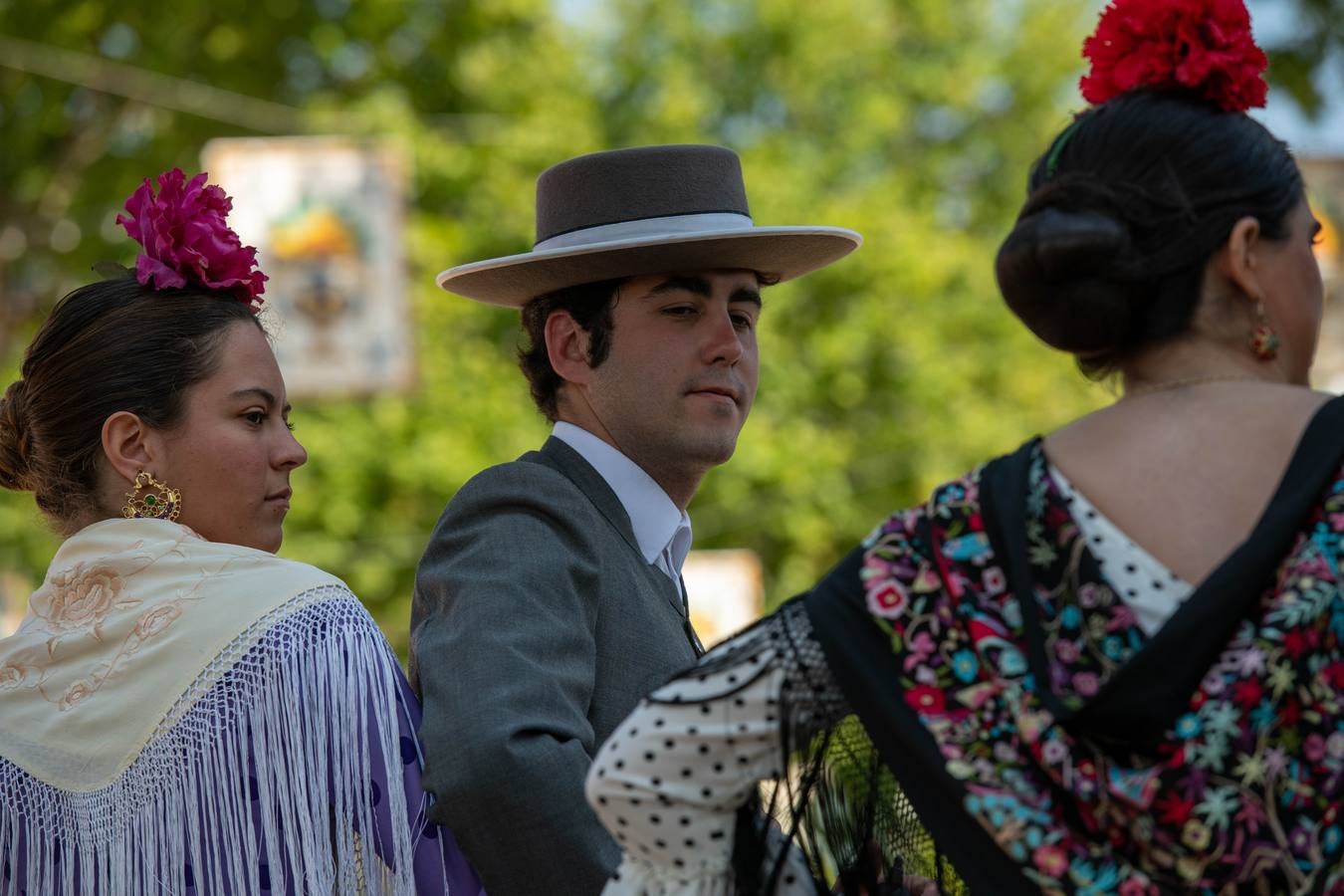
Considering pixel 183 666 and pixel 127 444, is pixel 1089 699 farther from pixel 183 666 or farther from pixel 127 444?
pixel 127 444

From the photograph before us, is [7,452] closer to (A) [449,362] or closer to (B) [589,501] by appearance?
(B) [589,501]

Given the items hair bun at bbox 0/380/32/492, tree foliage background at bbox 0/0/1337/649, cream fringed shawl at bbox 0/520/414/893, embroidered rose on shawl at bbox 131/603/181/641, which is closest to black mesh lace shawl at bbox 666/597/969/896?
cream fringed shawl at bbox 0/520/414/893

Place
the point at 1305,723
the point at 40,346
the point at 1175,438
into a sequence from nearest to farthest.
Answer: the point at 1305,723, the point at 1175,438, the point at 40,346

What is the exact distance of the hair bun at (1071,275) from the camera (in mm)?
1692

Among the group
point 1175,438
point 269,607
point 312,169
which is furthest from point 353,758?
point 312,169

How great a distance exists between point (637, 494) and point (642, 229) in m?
0.47

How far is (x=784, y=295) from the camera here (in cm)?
1530

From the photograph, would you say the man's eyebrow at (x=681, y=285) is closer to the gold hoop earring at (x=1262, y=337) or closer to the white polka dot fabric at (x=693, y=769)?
the white polka dot fabric at (x=693, y=769)

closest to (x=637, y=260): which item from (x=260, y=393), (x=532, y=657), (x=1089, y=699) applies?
(x=260, y=393)

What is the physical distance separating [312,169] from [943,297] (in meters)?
7.29

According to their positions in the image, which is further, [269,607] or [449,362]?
[449,362]

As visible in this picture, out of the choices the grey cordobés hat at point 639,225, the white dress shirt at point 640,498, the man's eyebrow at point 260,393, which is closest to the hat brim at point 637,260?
the grey cordobés hat at point 639,225

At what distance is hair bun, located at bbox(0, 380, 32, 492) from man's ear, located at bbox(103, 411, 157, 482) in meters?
0.20

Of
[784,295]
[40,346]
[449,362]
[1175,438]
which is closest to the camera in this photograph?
[1175,438]
